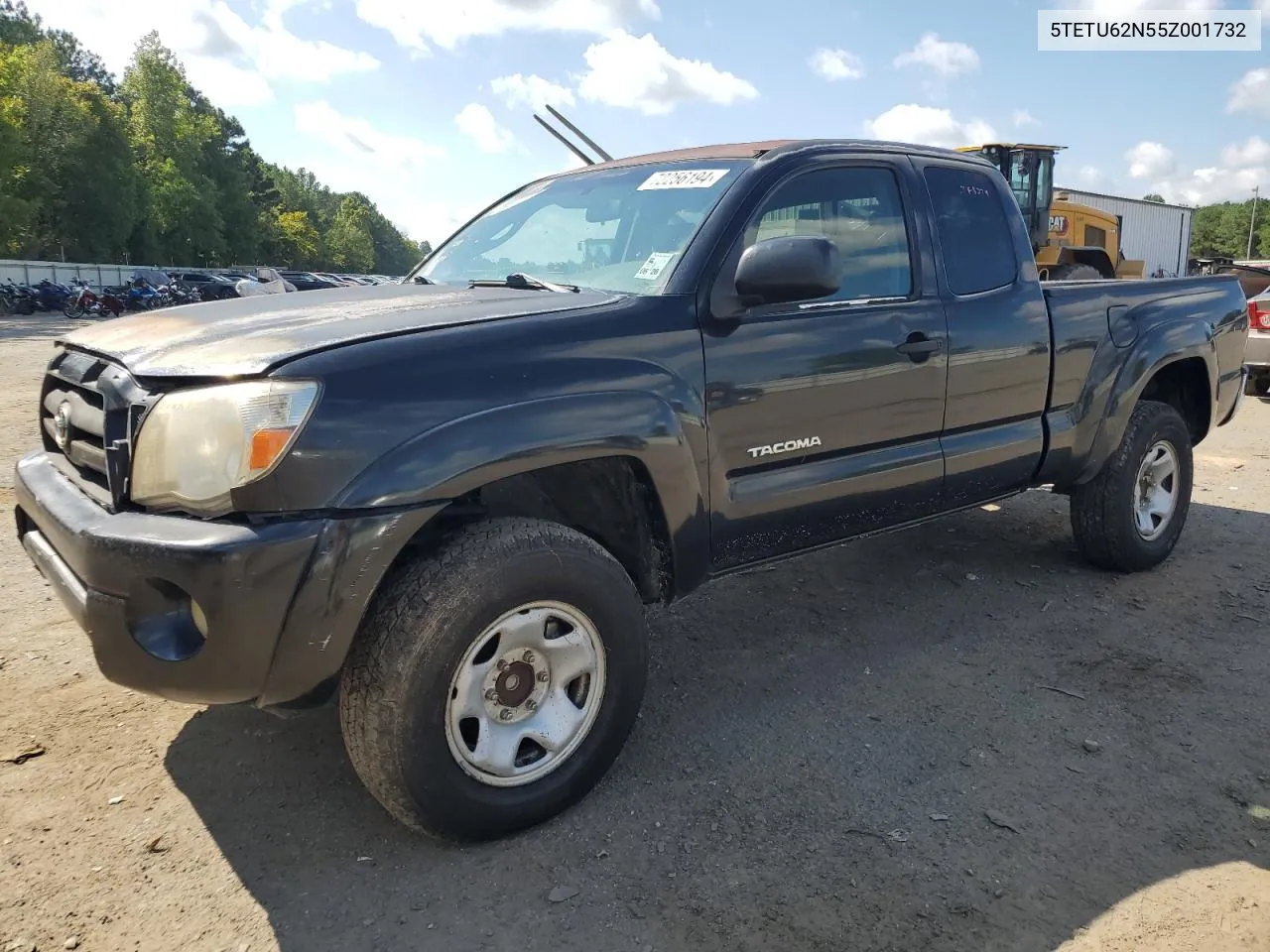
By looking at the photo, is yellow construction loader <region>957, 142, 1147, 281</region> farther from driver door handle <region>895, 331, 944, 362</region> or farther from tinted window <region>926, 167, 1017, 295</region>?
driver door handle <region>895, 331, 944, 362</region>

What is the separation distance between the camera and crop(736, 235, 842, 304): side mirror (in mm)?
2734

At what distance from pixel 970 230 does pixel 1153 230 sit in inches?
1495

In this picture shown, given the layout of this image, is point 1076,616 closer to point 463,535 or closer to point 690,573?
point 690,573

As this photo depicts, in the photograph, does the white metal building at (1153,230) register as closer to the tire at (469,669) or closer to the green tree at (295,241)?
the tire at (469,669)

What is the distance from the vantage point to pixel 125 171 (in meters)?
56.7

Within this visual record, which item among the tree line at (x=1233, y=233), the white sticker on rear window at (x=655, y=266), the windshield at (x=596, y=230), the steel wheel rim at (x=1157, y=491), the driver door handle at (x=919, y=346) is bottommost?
the steel wheel rim at (x=1157, y=491)

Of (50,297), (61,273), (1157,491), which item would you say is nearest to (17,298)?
(50,297)

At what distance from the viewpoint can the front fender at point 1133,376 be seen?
4.24 meters

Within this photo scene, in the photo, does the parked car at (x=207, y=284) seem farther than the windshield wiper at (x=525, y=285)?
Yes

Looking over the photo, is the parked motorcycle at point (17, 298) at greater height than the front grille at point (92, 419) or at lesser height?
greater

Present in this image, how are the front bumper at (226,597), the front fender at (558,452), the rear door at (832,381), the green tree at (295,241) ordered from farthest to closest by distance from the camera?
the green tree at (295,241) < the rear door at (832,381) < the front fender at (558,452) < the front bumper at (226,597)

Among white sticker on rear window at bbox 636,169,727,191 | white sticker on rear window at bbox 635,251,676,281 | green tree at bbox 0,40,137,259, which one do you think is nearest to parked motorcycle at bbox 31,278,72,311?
green tree at bbox 0,40,137,259

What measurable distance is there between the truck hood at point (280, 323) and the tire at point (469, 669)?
594 millimetres

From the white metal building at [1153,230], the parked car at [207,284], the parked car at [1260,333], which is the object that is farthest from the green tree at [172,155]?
the parked car at [1260,333]
